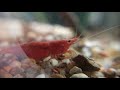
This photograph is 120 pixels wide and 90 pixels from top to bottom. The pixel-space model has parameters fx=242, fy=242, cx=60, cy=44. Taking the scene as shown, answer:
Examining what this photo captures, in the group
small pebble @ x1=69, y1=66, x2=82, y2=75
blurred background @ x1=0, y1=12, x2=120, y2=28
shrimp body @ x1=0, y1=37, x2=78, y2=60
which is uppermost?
blurred background @ x1=0, y1=12, x2=120, y2=28

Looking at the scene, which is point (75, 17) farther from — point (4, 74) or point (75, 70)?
point (4, 74)

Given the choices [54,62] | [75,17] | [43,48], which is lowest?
[54,62]

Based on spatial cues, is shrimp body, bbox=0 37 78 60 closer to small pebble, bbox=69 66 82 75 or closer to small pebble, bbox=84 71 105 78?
small pebble, bbox=69 66 82 75

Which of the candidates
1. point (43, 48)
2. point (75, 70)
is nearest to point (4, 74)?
point (43, 48)

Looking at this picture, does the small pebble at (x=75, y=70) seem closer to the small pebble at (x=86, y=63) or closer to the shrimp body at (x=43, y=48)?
the small pebble at (x=86, y=63)

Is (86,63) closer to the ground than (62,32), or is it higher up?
closer to the ground

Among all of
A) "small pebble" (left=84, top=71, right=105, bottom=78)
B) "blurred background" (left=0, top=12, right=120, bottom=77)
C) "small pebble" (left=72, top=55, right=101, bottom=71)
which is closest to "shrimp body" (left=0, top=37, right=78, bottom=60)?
"blurred background" (left=0, top=12, right=120, bottom=77)

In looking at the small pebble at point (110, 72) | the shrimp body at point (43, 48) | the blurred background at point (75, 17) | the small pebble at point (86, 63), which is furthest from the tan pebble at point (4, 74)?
the small pebble at point (110, 72)
